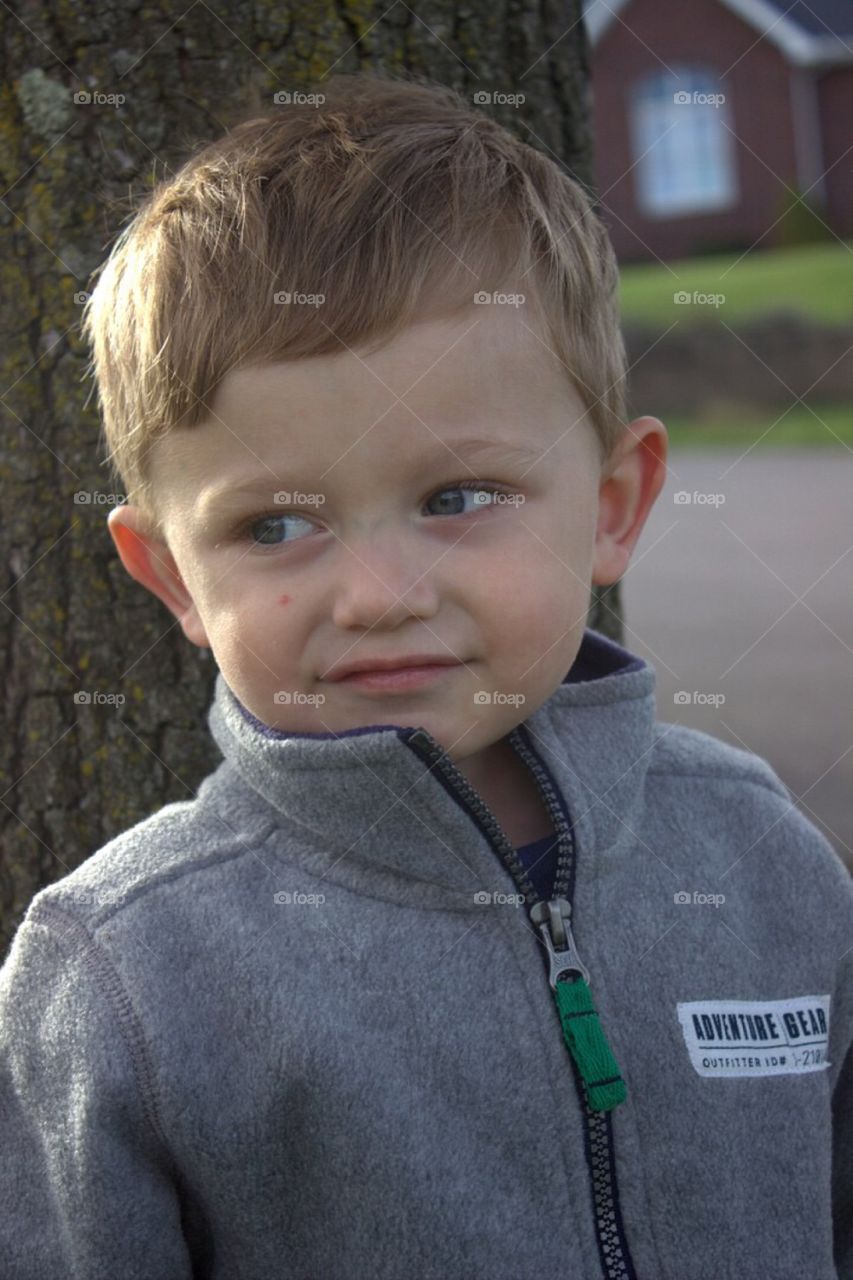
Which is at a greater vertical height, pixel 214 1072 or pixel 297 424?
pixel 297 424

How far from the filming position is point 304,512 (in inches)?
62.5

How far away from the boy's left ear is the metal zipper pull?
44cm

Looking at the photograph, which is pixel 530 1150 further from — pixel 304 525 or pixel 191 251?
pixel 191 251

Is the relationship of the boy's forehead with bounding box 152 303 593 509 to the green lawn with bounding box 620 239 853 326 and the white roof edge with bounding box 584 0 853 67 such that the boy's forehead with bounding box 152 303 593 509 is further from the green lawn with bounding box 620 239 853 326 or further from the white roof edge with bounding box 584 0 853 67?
the white roof edge with bounding box 584 0 853 67

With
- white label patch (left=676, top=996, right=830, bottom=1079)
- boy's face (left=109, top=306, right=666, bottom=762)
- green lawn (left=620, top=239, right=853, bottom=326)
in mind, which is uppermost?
boy's face (left=109, top=306, right=666, bottom=762)

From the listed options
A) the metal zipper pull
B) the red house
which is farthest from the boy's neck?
the red house

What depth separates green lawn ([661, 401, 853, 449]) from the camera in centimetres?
1270

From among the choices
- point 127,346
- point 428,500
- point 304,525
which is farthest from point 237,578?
point 127,346

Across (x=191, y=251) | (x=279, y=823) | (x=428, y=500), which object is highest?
(x=191, y=251)

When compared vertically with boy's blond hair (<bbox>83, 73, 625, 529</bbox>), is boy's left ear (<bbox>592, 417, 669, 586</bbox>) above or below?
below

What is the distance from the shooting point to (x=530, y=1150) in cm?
Answer: 159

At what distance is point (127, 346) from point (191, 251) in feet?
0.50

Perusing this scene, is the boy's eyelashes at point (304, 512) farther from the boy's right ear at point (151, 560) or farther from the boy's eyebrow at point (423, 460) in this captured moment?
the boy's right ear at point (151, 560)

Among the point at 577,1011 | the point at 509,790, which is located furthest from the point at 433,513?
the point at 577,1011
